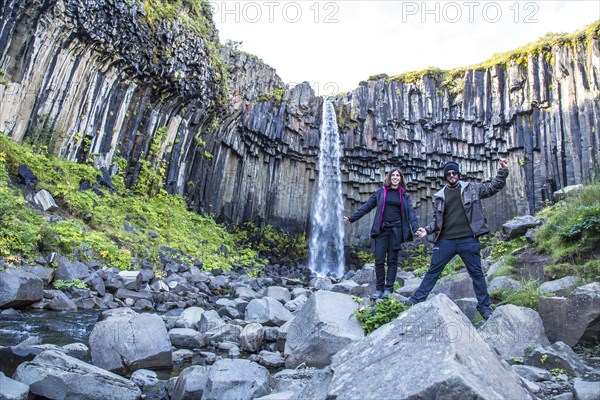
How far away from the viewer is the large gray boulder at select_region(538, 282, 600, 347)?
4406mm

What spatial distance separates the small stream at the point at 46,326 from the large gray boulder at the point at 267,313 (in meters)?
2.64

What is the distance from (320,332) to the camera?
189 inches

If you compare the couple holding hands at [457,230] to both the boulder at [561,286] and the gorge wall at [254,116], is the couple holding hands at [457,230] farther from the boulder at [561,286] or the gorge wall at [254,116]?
the gorge wall at [254,116]

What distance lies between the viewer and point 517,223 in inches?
371

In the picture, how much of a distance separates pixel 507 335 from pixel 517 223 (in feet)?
18.7

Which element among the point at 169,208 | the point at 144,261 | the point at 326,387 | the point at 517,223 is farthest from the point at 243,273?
the point at 326,387

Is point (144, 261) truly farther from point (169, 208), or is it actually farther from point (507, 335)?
point (507, 335)

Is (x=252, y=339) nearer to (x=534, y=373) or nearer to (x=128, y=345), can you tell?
(x=128, y=345)

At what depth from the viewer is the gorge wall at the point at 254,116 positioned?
44.6 feet

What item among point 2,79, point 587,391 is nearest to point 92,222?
point 2,79

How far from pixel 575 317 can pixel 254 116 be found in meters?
21.1

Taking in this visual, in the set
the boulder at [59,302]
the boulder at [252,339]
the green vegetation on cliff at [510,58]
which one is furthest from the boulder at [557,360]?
the green vegetation on cliff at [510,58]

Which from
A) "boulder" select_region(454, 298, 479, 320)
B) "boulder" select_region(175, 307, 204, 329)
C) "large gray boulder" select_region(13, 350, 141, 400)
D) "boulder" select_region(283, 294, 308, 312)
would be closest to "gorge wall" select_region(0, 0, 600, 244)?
"boulder" select_region(175, 307, 204, 329)

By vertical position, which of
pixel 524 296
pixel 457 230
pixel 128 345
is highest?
pixel 457 230
